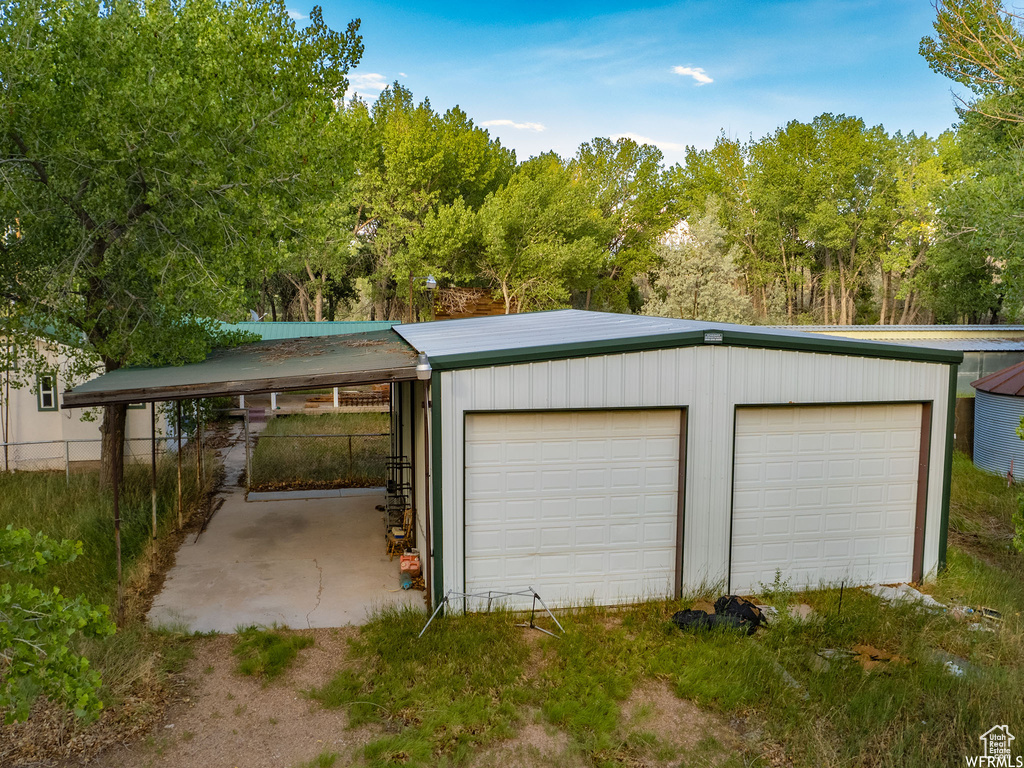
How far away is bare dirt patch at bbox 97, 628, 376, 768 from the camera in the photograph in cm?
524

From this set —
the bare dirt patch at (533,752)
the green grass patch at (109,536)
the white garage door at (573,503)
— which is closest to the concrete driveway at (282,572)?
the green grass patch at (109,536)

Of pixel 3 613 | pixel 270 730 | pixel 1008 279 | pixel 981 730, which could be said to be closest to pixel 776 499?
pixel 981 730

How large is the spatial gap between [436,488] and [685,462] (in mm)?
2865

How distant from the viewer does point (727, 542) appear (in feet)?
26.9

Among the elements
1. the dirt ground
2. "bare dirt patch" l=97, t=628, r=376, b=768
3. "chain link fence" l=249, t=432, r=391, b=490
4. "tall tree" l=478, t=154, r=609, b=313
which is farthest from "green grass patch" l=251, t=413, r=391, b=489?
"tall tree" l=478, t=154, r=609, b=313

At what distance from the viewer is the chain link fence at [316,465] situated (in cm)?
1425

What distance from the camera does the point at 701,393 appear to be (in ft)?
26.3

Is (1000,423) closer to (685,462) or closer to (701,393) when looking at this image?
(701,393)

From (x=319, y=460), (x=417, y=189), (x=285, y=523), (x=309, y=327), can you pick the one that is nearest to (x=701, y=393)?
(x=285, y=523)

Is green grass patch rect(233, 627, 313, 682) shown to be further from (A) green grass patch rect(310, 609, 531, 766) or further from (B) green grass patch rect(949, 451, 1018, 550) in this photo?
(B) green grass patch rect(949, 451, 1018, 550)

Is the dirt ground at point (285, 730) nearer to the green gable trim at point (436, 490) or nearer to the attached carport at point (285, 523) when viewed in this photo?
the attached carport at point (285, 523)

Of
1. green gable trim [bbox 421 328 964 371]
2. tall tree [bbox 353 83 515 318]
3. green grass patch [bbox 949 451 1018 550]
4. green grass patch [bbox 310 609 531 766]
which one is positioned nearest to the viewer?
green grass patch [bbox 310 609 531 766]

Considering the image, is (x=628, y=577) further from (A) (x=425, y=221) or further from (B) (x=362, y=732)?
(A) (x=425, y=221)

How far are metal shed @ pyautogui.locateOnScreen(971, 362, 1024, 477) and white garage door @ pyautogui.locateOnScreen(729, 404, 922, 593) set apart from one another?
7012 millimetres
